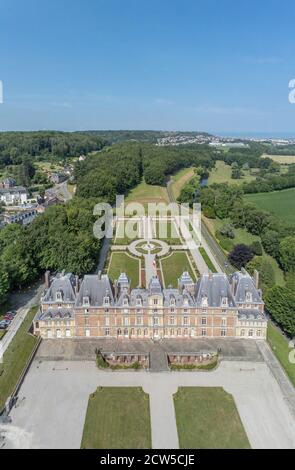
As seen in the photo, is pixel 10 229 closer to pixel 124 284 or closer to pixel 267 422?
pixel 124 284

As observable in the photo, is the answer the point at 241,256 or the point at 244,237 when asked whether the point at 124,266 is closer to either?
the point at 241,256

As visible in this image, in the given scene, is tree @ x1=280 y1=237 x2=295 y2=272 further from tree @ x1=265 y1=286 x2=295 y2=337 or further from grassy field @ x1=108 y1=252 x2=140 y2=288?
grassy field @ x1=108 y1=252 x2=140 y2=288

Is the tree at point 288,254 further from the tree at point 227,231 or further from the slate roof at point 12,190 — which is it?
the slate roof at point 12,190

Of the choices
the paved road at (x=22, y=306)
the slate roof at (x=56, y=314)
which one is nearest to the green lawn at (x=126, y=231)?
the paved road at (x=22, y=306)

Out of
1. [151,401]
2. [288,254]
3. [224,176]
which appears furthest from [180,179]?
[151,401]

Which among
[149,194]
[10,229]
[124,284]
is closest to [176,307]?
[124,284]

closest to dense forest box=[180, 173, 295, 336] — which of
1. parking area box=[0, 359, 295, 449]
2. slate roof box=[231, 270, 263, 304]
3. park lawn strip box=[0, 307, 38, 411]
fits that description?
slate roof box=[231, 270, 263, 304]
